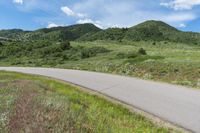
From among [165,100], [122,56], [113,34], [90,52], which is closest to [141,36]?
[113,34]

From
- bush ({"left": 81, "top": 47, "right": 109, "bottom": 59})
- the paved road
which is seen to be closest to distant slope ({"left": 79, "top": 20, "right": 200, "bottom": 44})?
bush ({"left": 81, "top": 47, "right": 109, "bottom": 59})

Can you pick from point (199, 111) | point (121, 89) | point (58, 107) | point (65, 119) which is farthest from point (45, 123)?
point (121, 89)

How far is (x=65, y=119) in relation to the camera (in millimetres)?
7848

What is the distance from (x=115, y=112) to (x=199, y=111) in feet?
9.26

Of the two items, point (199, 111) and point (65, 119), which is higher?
point (65, 119)

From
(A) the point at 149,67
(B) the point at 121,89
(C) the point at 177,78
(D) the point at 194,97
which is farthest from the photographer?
(A) the point at 149,67

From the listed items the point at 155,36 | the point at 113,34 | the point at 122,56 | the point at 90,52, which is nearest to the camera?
the point at 122,56

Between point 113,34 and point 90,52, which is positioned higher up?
point 113,34

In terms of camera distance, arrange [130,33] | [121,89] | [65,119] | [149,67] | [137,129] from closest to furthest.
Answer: [65,119]
[137,129]
[121,89]
[149,67]
[130,33]

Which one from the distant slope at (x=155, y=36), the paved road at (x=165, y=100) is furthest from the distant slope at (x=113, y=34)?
the paved road at (x=165, y=100)

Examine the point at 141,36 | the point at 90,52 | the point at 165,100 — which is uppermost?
the point at 141,36

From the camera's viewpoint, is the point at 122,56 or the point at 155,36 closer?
the point at 122,56

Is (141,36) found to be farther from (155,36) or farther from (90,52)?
(90,52)

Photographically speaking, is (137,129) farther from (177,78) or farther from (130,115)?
(177,78)
